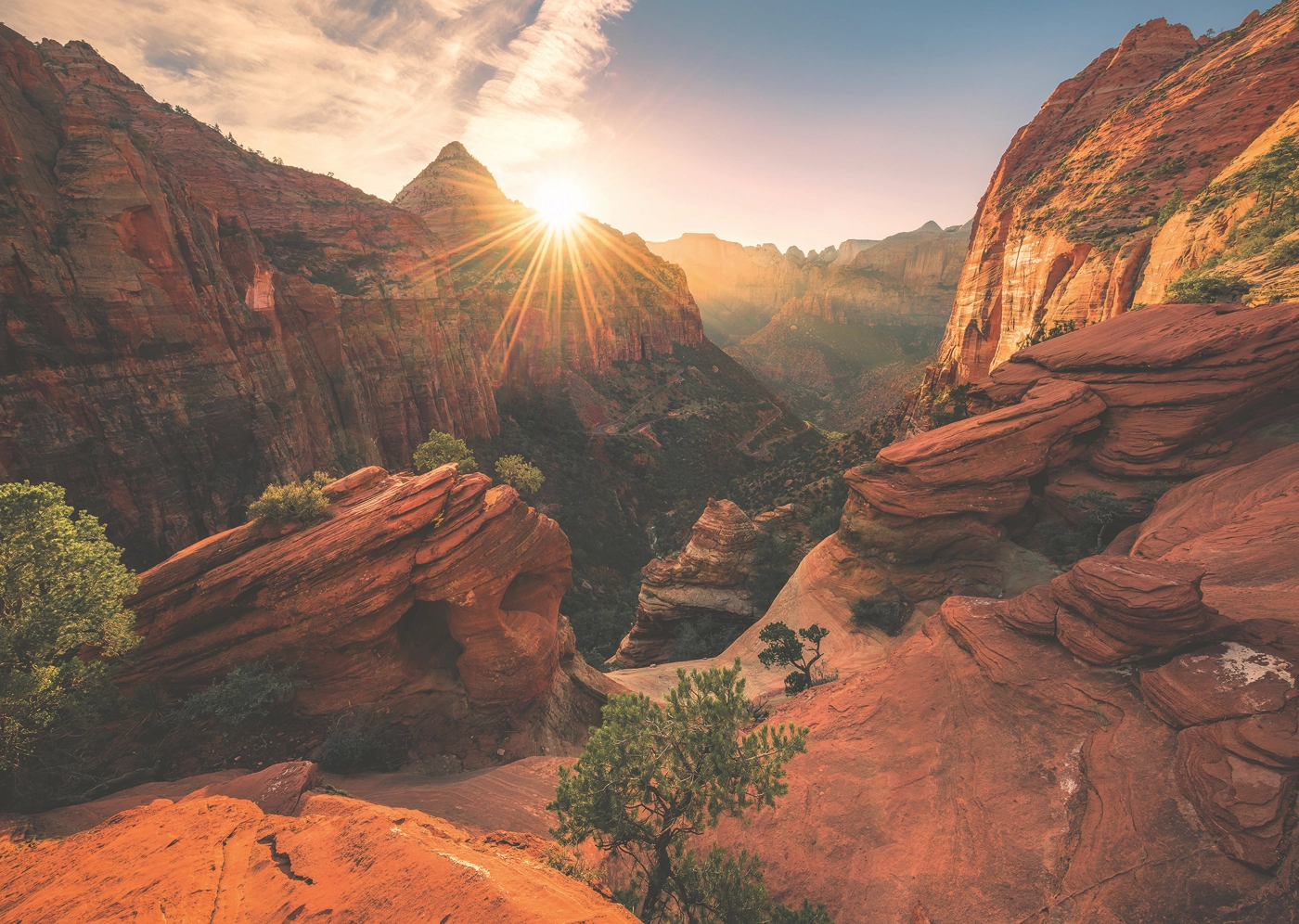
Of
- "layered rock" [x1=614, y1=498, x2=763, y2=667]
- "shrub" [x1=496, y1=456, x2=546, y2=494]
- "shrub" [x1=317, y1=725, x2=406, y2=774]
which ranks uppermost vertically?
"shrub" [x1=496, y1=456, x2=546, y2=494]

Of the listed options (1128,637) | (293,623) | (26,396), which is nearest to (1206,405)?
(1128,637)

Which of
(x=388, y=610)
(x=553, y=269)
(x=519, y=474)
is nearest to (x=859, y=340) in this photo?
(x=553, y=269)

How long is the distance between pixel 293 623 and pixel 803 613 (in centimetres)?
2394

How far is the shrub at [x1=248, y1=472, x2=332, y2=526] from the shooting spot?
1511cm

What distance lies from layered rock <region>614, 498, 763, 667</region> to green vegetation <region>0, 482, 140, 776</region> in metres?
27.0

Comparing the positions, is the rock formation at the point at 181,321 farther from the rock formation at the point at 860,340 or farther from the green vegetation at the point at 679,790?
the rock formation at the point at 860,340

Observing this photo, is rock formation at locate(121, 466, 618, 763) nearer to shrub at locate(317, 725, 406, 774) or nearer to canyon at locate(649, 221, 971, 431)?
shrub at locate(317, 725, 406, 774)

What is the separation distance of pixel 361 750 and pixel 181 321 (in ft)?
97.6

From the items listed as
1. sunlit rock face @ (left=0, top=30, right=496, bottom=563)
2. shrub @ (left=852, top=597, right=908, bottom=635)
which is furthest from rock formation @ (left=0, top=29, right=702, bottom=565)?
shrub @ (left=852, top=597, right=908, bottom=635)

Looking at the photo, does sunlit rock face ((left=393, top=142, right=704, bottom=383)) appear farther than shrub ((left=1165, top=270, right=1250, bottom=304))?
Yes


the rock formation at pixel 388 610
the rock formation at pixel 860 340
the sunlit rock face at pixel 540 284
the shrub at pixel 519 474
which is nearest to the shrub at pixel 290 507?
the rock formation at pixel 388 610

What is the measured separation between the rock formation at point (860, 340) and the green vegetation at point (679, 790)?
96384mm

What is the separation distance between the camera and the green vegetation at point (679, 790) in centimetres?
816

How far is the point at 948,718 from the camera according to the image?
1175 cm
